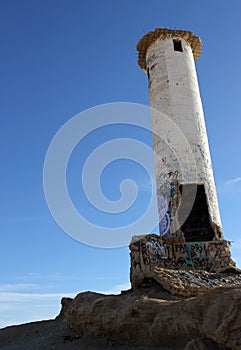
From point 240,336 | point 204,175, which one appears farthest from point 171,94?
point 240,336

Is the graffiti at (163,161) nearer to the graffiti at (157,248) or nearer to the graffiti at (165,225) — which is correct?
the graffiti at (165,225)

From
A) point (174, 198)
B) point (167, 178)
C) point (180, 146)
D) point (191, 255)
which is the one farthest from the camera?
point (180, 146)

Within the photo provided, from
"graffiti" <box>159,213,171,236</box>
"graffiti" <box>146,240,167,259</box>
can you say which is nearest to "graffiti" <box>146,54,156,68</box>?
"graffiti" <box>159,213,171,236</box>

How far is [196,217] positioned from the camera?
13.7 m

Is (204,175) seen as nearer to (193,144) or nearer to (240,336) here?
(193,144)

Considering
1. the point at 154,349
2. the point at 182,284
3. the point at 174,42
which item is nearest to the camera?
the point at 154,349

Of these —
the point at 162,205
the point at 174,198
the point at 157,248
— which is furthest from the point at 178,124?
the point at 157,248

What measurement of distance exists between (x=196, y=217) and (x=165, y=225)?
154 cm

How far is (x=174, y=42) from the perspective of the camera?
1633 cm

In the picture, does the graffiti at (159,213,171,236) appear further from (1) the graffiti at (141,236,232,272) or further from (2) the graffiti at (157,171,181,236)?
(1) the graffiti at (141,236,232,272)

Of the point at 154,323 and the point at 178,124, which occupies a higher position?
the point at 178,124

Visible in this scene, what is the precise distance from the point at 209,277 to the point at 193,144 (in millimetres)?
6030

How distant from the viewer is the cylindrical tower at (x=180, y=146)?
42.7 ft

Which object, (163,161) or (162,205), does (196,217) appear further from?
(163,161)
